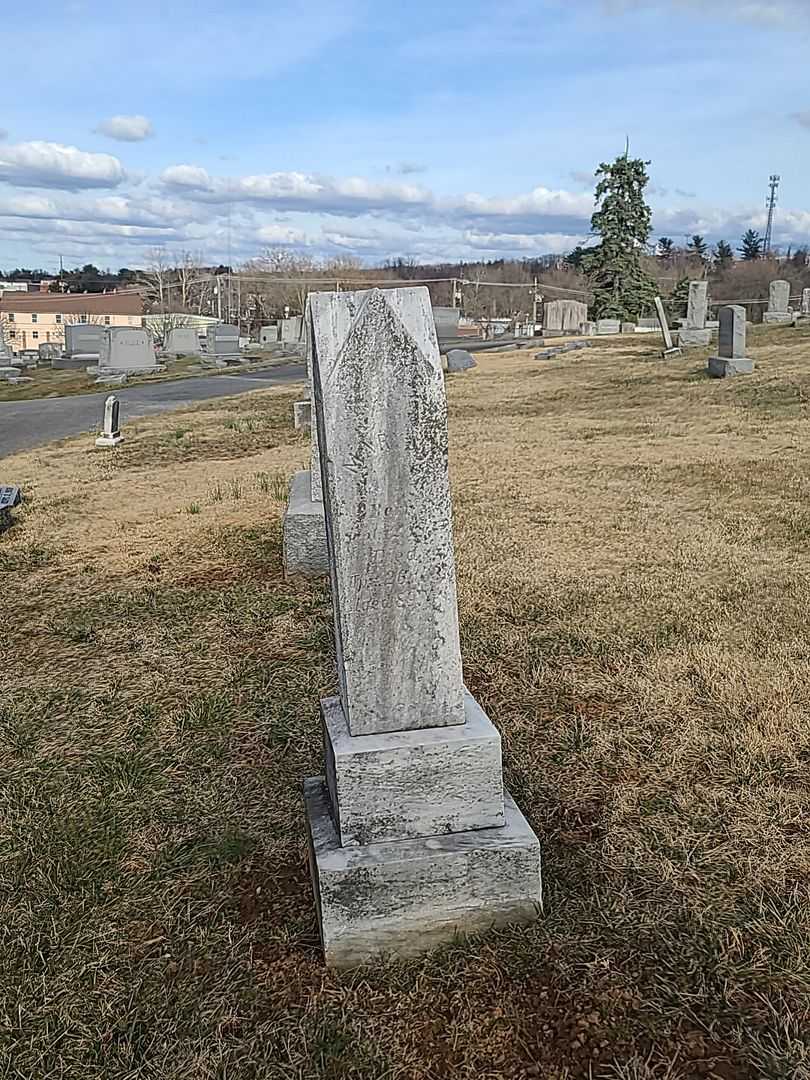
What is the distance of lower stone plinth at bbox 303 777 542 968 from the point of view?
2262 mm

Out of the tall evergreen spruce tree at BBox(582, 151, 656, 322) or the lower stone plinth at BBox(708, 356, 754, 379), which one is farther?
the tall evergreen spruce tree at BBox(582, 151, 656, 322)

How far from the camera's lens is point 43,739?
3.59 meters

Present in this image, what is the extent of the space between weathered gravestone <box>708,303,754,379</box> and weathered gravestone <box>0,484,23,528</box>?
38.0 ft

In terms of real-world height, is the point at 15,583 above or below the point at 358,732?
below

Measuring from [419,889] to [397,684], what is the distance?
21.7 inches

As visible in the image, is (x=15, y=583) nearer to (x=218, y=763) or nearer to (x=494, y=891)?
(x=218, y=763)

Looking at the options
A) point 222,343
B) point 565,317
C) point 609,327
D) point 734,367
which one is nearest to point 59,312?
point 222,343

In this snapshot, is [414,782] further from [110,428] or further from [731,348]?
[731,348]

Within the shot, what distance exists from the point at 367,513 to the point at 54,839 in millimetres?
1668

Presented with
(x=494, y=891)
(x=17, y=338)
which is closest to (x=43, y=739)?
(x=494, y=891)

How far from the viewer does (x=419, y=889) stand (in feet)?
7.55

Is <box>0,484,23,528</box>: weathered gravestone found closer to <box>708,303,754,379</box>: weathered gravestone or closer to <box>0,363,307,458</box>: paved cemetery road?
<box>0,363,307,458</box>: paved cemetery road

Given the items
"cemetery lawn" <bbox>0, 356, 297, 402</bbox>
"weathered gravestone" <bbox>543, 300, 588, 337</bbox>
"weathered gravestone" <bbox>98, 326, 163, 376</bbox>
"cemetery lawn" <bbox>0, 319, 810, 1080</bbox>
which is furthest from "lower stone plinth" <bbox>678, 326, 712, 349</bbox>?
"weathered gravestone" <bbox>543, 300, 588, 337</bbox>

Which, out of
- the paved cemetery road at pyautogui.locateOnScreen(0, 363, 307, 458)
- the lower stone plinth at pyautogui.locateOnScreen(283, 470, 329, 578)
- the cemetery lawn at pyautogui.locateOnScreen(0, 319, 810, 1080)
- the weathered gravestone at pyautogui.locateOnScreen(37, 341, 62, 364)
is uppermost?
the lower stone plinth at pyautogui.locateOnScreen(283, 470, 329, 578)
